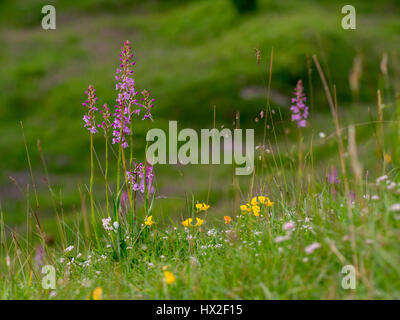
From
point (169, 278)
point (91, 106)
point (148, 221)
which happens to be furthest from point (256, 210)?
point (91, 106)

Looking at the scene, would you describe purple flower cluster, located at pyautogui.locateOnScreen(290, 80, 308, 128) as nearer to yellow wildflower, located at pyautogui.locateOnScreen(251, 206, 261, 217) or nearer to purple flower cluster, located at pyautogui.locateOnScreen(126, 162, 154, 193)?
yellow wildflower, located at pyautogui.locateOnScreen(251, 206, 261, 217)

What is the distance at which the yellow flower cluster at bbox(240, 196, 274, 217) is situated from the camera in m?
5.56

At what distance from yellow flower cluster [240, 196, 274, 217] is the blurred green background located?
20.8 meters

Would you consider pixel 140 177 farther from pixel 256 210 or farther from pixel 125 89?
pixel 256 210

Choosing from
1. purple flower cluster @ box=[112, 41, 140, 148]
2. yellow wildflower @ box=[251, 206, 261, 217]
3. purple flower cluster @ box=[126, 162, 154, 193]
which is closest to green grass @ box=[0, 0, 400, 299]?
yellow wildflower @ box=[251, 206, 261, 217]

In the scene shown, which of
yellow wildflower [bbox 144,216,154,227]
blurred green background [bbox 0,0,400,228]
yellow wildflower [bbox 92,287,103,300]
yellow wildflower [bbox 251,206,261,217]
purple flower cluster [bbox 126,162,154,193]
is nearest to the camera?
yellow wildflower [bbox 92,287,103,300]

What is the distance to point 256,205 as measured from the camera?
5828 millimetres

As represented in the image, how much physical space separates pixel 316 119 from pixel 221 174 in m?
9.16

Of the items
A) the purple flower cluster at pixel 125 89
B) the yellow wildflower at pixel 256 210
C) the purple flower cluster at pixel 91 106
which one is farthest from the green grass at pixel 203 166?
the purple flower cluster at pixel 125 89

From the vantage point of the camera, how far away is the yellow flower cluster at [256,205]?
18.2ft

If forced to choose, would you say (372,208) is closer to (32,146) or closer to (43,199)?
(43,199)

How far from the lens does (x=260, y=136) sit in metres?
32.7

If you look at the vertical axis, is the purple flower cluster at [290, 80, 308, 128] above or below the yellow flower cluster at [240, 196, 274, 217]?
above
